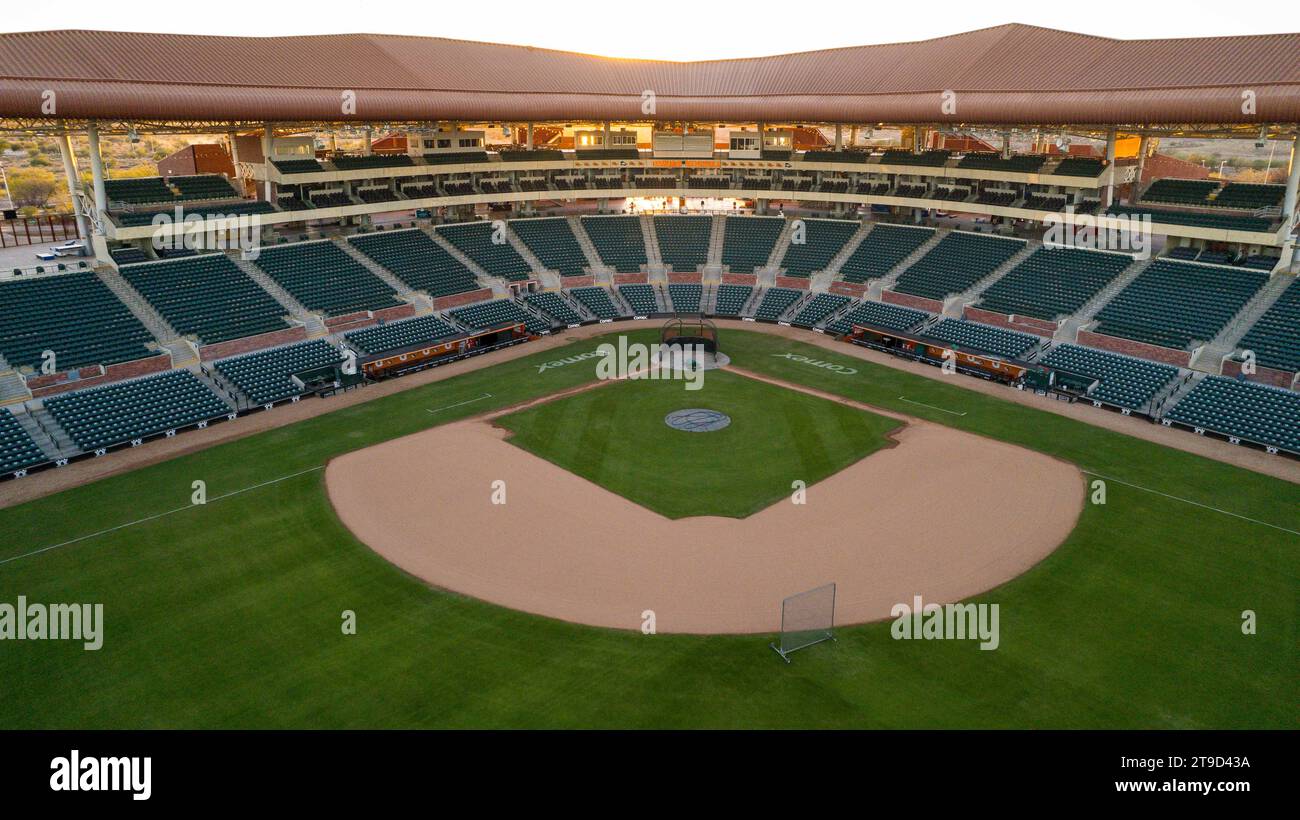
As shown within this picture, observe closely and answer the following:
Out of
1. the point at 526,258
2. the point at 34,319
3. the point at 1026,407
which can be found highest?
the point at 526,258

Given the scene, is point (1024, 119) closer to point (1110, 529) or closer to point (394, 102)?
point (1110, 529)

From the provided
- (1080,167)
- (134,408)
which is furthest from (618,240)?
(134,408)

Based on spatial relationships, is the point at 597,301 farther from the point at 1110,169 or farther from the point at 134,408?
the point at 1110,169

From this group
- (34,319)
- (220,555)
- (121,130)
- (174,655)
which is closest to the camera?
(174,655)

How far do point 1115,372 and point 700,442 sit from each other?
2785 centimetres

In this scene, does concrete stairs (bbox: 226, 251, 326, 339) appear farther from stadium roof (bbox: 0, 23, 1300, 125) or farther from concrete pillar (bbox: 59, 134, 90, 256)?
stadium roof (bbox: 0, 23, 1300, 125)

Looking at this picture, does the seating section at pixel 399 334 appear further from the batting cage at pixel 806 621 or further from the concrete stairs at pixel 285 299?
the batting cage at pixel 806 621

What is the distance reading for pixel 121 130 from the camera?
167 ft

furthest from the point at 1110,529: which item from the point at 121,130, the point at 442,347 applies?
the point at 121,130

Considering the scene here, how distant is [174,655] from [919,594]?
2510 cm

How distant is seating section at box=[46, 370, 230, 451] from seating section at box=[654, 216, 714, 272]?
1596 inches

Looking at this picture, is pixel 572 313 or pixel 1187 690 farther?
pixel 572 313

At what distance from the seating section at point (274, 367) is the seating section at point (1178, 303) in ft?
173

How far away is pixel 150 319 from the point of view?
4778 cm
